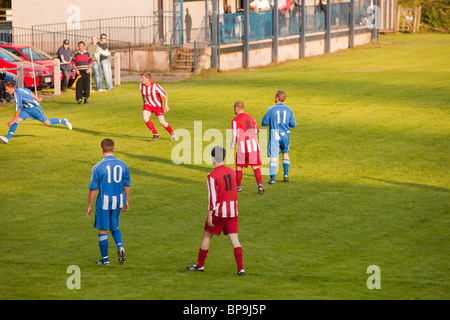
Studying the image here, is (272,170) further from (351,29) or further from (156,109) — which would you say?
(351,29)

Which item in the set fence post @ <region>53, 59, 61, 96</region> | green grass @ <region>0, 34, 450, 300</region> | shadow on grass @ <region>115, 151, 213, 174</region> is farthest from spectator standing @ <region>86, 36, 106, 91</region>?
shadow on grass @ <region>115, 151, 213, 174</region>

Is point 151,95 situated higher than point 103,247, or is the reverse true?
point 151,95

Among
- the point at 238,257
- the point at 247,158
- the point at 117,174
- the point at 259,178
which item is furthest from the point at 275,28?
the point at 238,257

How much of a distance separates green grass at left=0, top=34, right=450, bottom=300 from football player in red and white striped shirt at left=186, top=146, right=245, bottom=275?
455 mm

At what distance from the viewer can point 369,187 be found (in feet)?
44.6

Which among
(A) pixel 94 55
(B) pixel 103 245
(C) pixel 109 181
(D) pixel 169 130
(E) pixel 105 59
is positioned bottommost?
(B) pixel 103 245

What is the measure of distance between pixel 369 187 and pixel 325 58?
92.2ft

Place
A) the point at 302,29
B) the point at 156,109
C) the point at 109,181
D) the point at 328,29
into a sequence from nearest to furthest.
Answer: the point at 109,181 → the point at 156,109 → the point at 302,29 → the point at 328,29

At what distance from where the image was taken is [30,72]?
27.2 meters

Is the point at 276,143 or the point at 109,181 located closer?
the point at 109,181

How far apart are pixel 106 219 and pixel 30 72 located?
1970cm

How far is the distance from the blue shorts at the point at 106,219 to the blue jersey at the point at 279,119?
527cm

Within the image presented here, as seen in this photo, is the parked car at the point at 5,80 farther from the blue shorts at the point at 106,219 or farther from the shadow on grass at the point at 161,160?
the blue shorts at the point at 106,219

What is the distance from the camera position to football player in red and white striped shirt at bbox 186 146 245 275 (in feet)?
28.1
